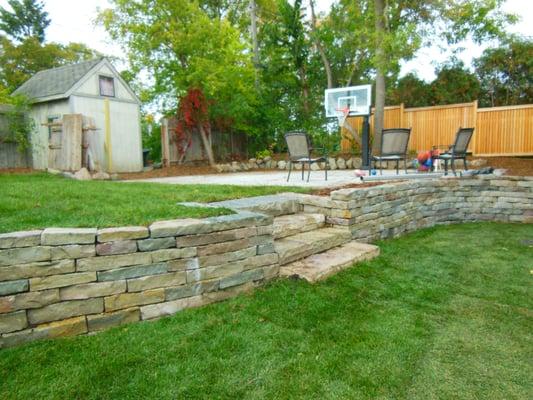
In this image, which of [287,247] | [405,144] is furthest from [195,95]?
[287,247]

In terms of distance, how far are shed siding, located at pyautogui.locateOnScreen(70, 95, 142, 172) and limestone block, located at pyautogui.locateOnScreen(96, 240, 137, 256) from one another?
27.1 feet

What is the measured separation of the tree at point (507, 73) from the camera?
11.8 meters

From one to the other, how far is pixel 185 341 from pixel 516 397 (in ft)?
5.29

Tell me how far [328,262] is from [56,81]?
420 inches

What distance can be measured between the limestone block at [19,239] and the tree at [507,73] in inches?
573

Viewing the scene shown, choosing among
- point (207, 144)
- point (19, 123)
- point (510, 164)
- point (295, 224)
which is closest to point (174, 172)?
point (207, 144)

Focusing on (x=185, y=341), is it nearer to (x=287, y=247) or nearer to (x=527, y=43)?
(x=287, y=247)

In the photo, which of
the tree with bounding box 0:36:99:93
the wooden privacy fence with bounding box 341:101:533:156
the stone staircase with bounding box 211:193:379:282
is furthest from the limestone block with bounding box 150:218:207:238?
the tree with bounding box 0:36:99:93

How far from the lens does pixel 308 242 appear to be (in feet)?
10.5

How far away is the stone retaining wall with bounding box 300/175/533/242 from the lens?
3.94 meters

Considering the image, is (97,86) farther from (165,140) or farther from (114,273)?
(114,273)

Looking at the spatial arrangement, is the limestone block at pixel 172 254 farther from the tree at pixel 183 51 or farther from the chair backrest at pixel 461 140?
the tree at pixel 183 51

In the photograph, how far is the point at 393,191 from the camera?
4.68 m

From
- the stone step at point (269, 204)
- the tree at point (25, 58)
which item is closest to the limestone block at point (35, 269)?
the stone step at point (269, 204)
